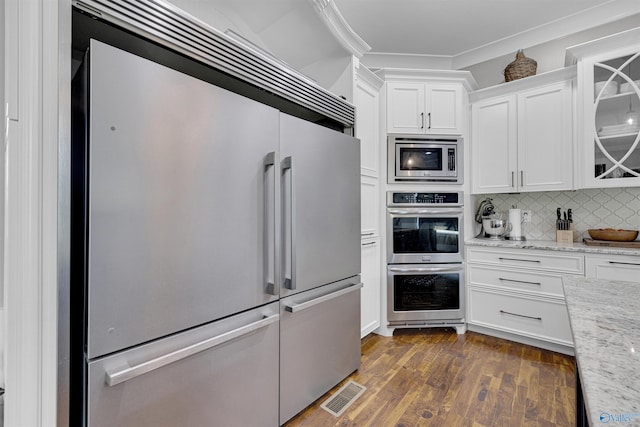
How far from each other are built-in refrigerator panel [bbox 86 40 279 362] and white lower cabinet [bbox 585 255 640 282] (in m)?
2.36

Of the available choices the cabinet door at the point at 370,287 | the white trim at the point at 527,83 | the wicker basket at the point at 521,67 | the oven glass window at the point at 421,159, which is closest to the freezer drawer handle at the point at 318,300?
the cabinet door at the point at 370,287

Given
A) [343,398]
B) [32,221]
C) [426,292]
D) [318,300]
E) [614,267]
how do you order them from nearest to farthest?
1. [32,221]
2. [318,300]
3. [343,398]
4. [614,267]
5. [426,292]

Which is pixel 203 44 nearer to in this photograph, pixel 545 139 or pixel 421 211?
pixel 421 211

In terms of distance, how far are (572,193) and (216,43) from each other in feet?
10.2

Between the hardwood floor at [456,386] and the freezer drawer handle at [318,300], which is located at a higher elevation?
the freezer drawer handle at [318,300]

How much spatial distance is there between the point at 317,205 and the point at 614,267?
217 centimetres

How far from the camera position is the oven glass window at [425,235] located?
2.78 meters

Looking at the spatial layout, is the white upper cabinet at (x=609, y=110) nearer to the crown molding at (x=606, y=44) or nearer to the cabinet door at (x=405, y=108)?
the crown molding at (x=606, y=44)

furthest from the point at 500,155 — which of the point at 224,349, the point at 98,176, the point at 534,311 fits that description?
the point at 98,176

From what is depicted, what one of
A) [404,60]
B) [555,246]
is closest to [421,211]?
[555,246]

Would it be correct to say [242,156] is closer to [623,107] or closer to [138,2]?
[138,2]

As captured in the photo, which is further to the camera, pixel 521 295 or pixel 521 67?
pixel 521 67

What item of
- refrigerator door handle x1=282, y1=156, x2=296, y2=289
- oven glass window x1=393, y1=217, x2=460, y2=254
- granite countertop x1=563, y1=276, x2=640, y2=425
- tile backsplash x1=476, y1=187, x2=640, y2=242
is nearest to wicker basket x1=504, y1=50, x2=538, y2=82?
tile backsplash x1=476, y1=187, x2=640, y2=242

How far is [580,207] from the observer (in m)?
2.76
